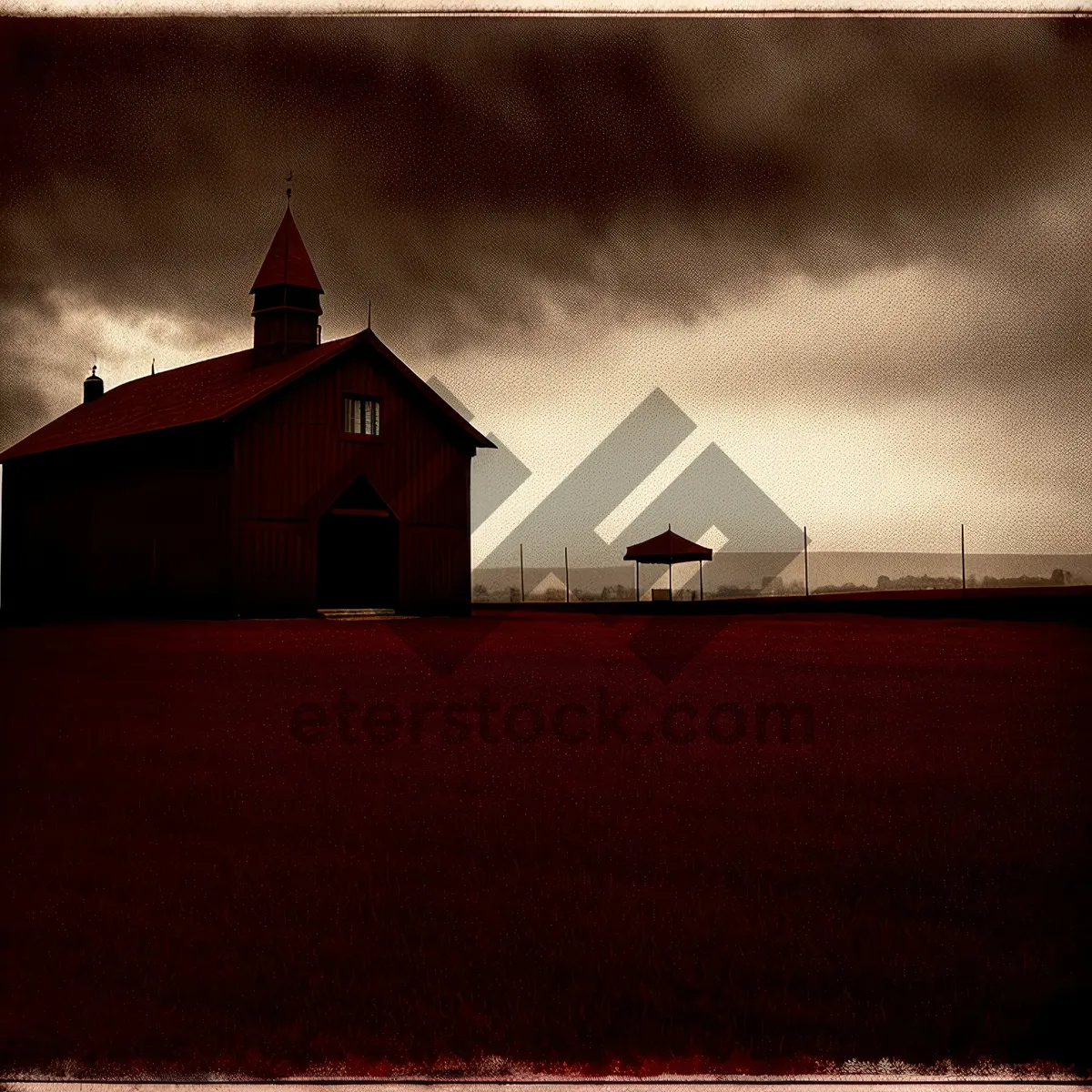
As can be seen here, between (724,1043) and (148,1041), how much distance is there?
167cm

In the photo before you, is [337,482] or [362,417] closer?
[337,482]

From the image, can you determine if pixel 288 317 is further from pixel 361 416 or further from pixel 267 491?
pixel 267 491

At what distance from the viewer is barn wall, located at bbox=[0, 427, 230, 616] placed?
2170cm

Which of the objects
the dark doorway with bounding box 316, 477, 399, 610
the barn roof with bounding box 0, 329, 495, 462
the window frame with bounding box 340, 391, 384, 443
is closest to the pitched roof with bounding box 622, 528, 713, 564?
the barn roof with bounding box 0, 329, 495, 462

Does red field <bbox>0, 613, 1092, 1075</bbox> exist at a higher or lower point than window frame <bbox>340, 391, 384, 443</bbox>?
lower

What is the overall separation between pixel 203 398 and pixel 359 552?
5045mm

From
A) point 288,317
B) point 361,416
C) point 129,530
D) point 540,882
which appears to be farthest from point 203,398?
point 540,882

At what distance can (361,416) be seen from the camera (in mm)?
23266

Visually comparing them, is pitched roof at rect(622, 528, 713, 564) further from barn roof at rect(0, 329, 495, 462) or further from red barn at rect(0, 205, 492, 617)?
barn roof at rect(0, 329, 495, 462)

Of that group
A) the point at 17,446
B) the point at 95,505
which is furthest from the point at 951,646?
the point at 17,446

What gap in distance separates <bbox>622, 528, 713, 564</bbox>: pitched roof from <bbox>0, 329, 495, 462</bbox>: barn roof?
498cm

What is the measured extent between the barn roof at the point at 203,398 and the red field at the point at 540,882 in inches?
529

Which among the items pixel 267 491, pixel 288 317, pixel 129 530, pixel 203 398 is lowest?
pixel 129 530

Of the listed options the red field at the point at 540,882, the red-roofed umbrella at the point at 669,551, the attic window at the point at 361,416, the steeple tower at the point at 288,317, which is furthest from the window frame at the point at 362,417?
the red field at the point at 540,882
